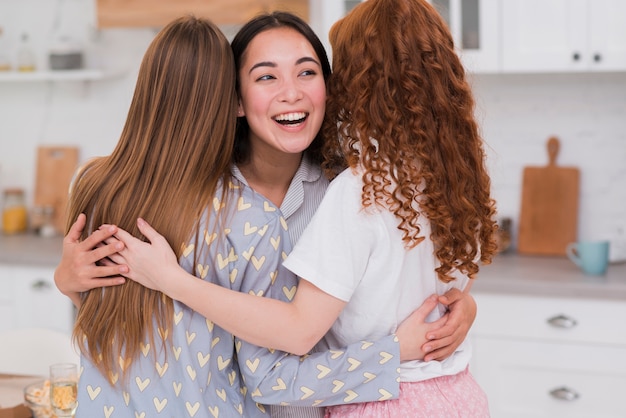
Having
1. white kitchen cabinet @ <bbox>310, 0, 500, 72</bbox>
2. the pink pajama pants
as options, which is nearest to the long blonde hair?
the pink pajama pants

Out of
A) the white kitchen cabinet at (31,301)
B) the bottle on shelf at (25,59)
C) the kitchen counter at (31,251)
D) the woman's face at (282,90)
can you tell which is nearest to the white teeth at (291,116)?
the woman's face at (282,90)

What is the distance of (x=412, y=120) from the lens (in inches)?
62.6

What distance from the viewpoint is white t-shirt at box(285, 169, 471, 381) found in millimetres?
1582

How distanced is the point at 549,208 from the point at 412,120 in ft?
6.71

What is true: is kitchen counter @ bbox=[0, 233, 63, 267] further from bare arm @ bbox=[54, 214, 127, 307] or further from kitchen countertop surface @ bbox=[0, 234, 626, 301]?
bare arm @ bbox=[54, 214, 127, 307]

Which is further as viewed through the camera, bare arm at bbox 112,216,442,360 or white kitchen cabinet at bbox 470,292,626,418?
white kitchen cabinet at bbox 470,292,626,418

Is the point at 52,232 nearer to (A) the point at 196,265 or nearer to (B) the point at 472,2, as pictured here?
(B) the point at 472,2

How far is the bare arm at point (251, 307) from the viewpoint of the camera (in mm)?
1595

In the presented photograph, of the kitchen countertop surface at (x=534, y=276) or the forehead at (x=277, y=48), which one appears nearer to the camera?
the forehead at (x=277, y=48)

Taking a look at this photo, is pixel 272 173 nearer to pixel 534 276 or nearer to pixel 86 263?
pixel 86 263

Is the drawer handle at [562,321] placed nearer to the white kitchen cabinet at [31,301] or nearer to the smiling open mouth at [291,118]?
the smiling open mouth at [291,118]

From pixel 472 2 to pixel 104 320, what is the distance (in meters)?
2.04

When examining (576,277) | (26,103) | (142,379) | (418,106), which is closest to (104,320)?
(142,379)

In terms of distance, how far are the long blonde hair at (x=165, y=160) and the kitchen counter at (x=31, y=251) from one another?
184 centimetres
